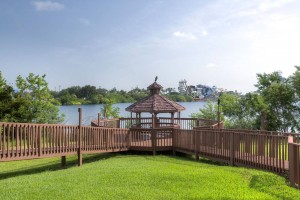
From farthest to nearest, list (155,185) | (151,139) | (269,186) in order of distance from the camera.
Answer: (151,139) < (155,185) < (269,186)

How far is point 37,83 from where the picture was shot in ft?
81.1

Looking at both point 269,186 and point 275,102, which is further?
point 275,102

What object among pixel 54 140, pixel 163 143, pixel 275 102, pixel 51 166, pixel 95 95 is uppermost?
pixel 95 95

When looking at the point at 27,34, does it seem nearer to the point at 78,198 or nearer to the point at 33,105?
the point at 33,105

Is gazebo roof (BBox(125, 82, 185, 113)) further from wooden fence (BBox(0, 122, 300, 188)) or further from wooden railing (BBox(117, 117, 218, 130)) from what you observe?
wooden fence (BBox(0, 122, 300, 188))

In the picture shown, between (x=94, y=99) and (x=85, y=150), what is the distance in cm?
8206

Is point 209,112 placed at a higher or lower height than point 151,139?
higher

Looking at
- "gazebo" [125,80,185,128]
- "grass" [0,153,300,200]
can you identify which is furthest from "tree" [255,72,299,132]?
"grass" [0,153,300,200]

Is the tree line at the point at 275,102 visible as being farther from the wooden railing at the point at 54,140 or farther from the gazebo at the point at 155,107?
the wooden railing at the point at 54,140

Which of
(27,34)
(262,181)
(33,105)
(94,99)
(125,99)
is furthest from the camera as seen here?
(94,99)

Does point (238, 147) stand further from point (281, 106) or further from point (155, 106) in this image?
point (281, 106)

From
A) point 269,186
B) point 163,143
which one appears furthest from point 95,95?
point 269,186

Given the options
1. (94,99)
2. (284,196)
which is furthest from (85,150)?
(94,99)

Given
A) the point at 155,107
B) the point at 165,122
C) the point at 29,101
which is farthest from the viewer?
the point at 29,101
